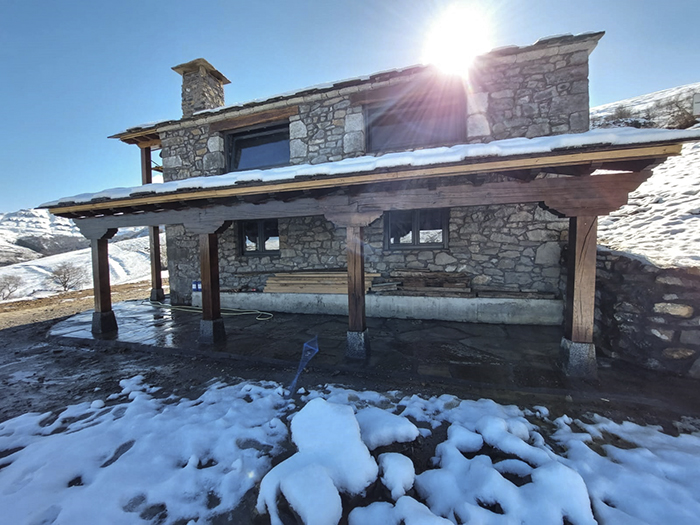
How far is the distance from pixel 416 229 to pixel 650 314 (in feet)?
11.9

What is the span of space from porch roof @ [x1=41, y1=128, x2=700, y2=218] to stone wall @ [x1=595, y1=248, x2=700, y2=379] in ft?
4.67

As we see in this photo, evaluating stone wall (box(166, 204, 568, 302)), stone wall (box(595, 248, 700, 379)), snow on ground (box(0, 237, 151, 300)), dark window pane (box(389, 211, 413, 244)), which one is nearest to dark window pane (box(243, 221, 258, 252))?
stone wall (box(166, 204, 568, 302))

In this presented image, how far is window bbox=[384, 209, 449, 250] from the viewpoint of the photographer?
568cm

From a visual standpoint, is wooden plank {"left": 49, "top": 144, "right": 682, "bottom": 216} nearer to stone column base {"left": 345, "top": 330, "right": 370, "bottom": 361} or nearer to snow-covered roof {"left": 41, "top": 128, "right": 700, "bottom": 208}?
snow-covered roof {"left": 41, "top": 128, "right": 700, "bottom": 208}

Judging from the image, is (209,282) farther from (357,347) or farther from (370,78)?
(370,78)

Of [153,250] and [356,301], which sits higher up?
[153,250]

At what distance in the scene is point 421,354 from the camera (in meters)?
3.95

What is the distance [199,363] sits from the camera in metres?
4.10

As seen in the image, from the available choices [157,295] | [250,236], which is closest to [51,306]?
[157,295]

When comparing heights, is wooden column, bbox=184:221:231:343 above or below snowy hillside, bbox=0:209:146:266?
below

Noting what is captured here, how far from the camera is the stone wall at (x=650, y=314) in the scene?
2979 mm

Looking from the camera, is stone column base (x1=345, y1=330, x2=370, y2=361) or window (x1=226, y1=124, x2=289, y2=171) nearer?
stone column base (x1=345, y1=330, x2=370, y2=361)

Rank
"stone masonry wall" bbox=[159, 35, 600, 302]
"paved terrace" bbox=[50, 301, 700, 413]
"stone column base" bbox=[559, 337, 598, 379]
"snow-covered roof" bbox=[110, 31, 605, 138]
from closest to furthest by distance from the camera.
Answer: "paved terrace" bbox=[50, 301, 700, 413] → "stone column base" bbox=[559, 337, 598, 379] → "snow-covered roof" bbox=[110, 31, 605, 138] → "stone masonry wall" bbox=[159, 35, 600, 302]

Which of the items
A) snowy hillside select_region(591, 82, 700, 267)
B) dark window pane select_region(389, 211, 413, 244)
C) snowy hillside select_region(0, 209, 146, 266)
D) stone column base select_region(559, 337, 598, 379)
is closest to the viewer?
stone column base select_region(559, 337, 598, 379)
